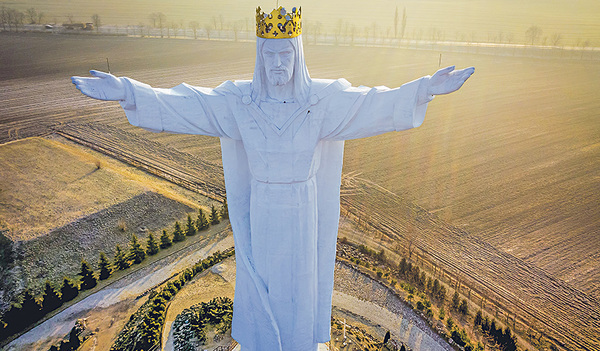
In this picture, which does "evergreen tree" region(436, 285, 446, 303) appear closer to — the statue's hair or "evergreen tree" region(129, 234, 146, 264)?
"evergreen tree" region(129, 234, 146, 264)

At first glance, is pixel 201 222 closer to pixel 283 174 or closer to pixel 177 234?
pixel 177 234

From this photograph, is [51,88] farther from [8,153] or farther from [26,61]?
[8,153]

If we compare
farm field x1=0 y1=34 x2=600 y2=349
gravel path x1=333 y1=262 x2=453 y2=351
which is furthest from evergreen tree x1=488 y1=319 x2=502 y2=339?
farm field x1=0 y1=34 x2=600 y2=349

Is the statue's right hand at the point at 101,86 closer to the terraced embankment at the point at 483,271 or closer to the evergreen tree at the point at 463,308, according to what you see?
the evergreen tree at the point at 463,308

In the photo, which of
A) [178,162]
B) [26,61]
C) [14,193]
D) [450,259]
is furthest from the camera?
[26,61]

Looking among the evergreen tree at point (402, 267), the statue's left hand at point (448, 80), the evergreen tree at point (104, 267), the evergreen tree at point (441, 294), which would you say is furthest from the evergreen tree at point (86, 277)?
the statue's left hand at point (448, 80)

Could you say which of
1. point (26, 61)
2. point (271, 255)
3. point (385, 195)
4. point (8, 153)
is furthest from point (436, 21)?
point (271, 255)
